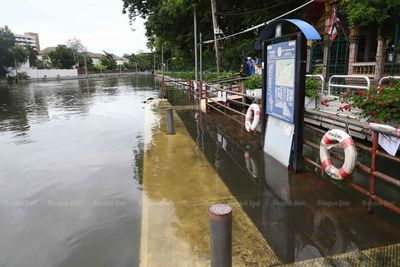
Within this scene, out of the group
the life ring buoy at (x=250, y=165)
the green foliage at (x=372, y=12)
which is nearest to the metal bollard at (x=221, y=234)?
the life ring buoy at (x=250, y=165)

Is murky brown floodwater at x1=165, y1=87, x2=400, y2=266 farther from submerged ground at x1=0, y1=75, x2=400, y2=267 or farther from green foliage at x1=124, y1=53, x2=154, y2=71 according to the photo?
green foliage at x1=124, y1=53, x2=154, y2=71

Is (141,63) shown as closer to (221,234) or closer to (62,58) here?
(62,58)

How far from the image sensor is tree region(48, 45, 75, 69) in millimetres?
83750

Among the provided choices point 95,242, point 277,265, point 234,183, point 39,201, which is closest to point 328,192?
point 234,183

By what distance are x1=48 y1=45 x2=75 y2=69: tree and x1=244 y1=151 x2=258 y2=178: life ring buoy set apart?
286 feet

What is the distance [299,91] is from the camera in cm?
493

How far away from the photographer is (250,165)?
581 cm

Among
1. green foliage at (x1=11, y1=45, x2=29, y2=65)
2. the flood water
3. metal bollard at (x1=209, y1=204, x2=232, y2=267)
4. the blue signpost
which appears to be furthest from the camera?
green foliage at (x1=11, y1=45, x2=29, y2=65)

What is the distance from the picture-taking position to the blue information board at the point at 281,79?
511cm

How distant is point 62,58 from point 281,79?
3480 inches

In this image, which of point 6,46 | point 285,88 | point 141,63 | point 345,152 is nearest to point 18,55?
point 6,46

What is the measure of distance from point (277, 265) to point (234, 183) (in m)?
2.10

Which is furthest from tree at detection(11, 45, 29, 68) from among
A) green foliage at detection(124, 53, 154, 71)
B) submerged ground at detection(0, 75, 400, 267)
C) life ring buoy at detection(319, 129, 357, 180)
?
life ring buoy at detection(319, 129, 357, 180)

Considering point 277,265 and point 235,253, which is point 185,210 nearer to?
point 235,253
